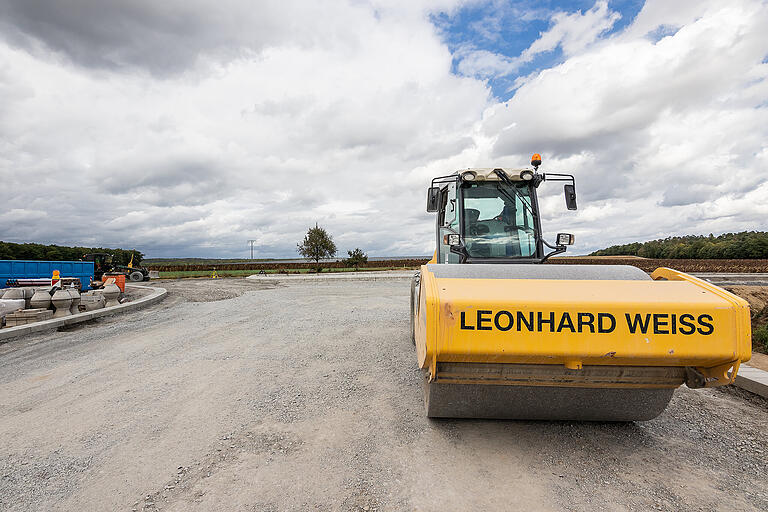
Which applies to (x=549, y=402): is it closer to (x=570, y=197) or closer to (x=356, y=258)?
(x=570, y=197)

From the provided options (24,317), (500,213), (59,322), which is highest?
(500,213)

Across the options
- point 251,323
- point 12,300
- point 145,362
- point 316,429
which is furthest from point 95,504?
point 12,300

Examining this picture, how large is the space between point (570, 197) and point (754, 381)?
2961 mm

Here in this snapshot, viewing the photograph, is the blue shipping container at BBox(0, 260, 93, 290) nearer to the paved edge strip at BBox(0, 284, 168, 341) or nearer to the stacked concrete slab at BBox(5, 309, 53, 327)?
the paved edge strip at BBox(0, 284, 168, 341)

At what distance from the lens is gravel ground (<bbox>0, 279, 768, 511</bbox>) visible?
259cm

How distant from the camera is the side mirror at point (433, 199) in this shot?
5.67 metres

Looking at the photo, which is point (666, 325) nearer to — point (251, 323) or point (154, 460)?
point (154, 460)

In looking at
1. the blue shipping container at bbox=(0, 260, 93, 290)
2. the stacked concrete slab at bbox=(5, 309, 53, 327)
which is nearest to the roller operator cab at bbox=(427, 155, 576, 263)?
the stacked concrete slab at bbox=(5, 309, 53, 327)

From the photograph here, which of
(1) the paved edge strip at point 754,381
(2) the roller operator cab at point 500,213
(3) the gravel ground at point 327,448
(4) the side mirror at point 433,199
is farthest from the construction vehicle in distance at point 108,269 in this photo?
(1) the paved edge strip at point 754,381

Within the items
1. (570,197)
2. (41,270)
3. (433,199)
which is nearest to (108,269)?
(41,270)

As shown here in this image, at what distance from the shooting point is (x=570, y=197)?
5.39 metres

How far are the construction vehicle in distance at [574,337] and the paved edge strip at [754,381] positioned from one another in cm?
224

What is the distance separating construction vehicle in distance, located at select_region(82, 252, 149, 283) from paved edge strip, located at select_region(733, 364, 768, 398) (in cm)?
2949

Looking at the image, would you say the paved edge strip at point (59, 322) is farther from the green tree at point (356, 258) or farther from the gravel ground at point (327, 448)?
the green tree at point (356, 258)
